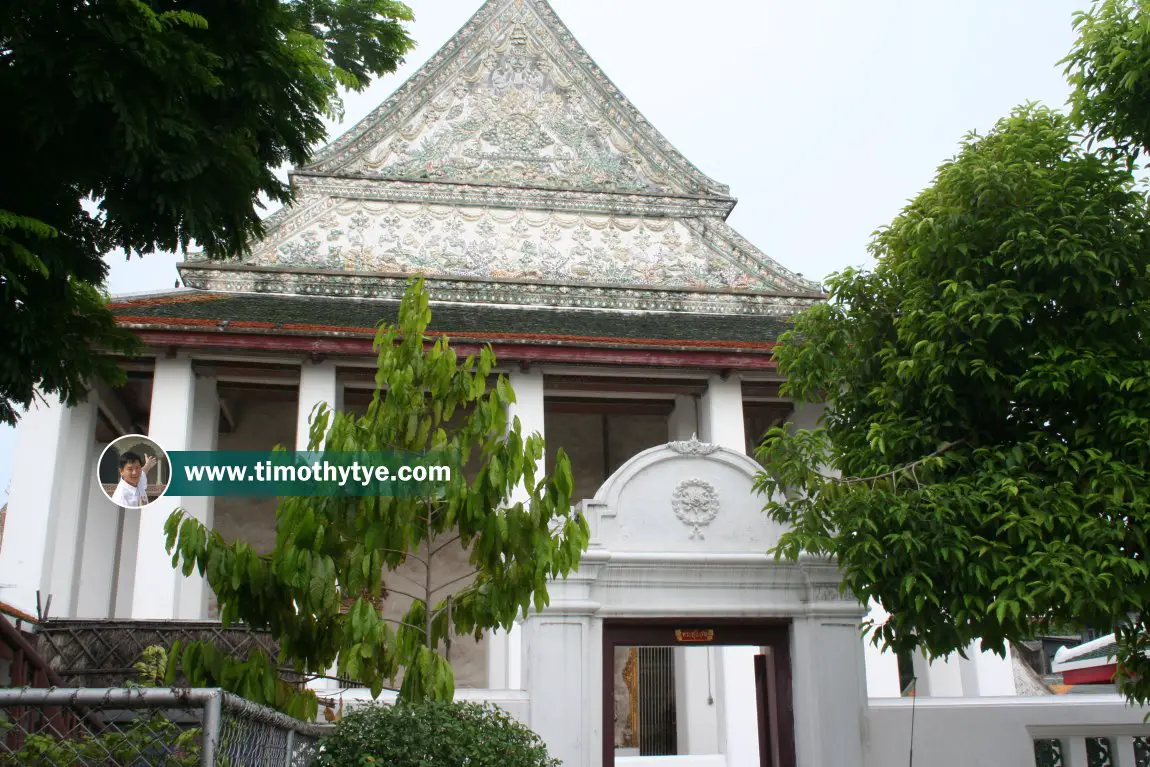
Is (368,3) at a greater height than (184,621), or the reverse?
(368,3)

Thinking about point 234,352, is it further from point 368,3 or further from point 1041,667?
point 1041,667

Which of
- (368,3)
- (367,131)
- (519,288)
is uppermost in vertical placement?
(367,131)

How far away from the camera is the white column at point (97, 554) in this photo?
1382cm

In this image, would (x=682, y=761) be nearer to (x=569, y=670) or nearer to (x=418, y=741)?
(x=569, y=670)

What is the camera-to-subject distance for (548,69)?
16.0 metres

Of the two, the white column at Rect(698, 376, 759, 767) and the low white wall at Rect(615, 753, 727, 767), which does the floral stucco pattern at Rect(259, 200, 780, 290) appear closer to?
the white column at Rect(698, 376, 759, 767)

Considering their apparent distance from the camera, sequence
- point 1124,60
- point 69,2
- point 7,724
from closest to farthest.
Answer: point 7,724 < point 69,2 < point 1124,60

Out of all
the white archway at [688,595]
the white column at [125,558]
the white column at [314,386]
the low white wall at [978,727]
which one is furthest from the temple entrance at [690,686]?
the white column at [125,558]

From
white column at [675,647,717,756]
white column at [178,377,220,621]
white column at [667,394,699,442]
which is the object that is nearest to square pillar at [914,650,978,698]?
white column at [675,647,717,756]

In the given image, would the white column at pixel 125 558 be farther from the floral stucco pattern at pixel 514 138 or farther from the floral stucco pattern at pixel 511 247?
the floral stucco pattern at pixel 514 138

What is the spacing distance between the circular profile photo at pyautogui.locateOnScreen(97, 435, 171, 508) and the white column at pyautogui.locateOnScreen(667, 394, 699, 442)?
5.97 metres

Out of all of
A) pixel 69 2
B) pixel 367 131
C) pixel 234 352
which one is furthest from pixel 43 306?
pixel 367 131

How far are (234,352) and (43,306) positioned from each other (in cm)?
747

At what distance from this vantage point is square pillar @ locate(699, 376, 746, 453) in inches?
505
